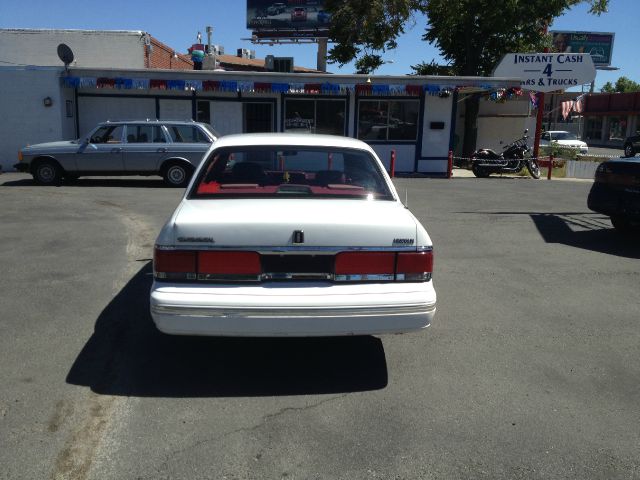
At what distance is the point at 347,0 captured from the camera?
3114 cm

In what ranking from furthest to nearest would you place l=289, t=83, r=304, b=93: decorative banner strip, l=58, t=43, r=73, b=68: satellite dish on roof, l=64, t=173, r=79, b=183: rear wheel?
l=289, t=83, r=304, b=93: decorative banner strip → l=58, t=43, r=73, b=68: satellite dish on roof → l=64, t=173, r=79, b=183: rear wheel

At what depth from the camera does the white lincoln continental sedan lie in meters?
3.69

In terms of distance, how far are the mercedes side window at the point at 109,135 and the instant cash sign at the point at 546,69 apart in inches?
488

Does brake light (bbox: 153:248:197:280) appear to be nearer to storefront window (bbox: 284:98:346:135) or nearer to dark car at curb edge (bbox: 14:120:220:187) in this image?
dark car at curb edge (bbox: 14:120:220:187)

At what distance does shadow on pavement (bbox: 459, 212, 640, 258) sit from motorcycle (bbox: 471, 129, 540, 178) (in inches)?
297

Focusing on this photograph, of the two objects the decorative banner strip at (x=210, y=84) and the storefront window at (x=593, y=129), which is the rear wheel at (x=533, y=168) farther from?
the storefront window at (x=593, y=129)

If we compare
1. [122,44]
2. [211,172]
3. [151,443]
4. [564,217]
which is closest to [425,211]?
[564,217]

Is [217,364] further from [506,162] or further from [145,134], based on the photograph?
[506,162]

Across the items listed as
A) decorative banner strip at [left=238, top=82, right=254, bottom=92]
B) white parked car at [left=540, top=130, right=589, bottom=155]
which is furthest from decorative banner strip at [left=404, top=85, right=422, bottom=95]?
white parked car at [left=540, top=130, right=589, bottom=155]

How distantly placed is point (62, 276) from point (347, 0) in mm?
28174

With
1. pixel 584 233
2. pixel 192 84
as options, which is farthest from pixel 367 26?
pixel 584 233

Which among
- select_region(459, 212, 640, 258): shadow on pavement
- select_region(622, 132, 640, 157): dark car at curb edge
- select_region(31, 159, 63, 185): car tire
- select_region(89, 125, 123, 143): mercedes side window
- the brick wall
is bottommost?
select_region(459, 212, 640, 258): shadow on pavement

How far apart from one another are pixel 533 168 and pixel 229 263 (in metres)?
17.6

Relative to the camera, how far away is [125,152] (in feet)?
47.4
